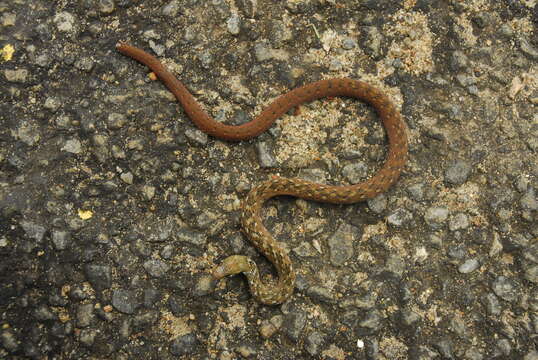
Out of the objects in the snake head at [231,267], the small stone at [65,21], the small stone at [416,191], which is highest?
the small stone at [416,191]

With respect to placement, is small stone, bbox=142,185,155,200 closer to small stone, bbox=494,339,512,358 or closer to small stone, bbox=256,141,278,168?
small stone, bbox=256,141,278,168

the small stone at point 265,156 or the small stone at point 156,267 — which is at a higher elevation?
the small stone at point 265,156

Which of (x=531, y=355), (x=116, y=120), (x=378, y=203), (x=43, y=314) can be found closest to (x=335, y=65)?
(x=378, y=203)

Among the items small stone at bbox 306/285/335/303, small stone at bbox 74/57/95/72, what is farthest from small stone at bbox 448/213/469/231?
small stone at bbox 74/57/95/72

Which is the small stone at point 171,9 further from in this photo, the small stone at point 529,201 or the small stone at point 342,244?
the small stone at point 529,201

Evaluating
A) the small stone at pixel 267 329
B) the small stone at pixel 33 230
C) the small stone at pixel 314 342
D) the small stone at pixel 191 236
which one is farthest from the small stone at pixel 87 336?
the small stone at pixel 314 342
